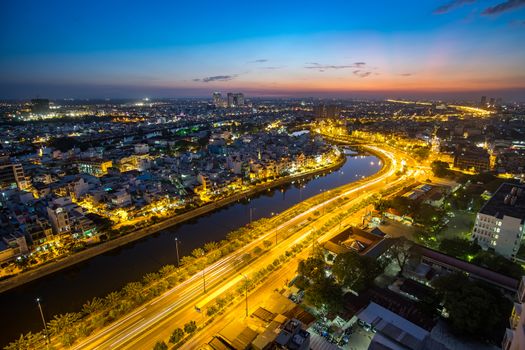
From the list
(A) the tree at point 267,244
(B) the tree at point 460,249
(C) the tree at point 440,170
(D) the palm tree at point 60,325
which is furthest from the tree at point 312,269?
(C) the tree at point 440,170

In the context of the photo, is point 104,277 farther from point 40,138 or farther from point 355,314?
point 40,138

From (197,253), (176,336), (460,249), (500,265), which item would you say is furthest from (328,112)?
(176,336)

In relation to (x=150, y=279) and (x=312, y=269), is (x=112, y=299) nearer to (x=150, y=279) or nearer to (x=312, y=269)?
(x=150, y=279)

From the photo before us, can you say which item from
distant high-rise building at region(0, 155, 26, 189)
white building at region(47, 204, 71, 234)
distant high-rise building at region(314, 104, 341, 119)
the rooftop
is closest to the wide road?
white building at region(47, 204, 71, 234)

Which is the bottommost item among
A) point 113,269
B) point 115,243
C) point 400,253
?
point 113,269

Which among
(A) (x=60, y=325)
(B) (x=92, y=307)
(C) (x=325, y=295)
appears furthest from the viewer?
(B) (x=92, y=307)

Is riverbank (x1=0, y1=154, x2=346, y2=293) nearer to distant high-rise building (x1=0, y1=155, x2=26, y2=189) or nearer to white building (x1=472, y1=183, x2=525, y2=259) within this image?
distant high-rise building (x1=0, y1=155, x2=26, y2=189)
